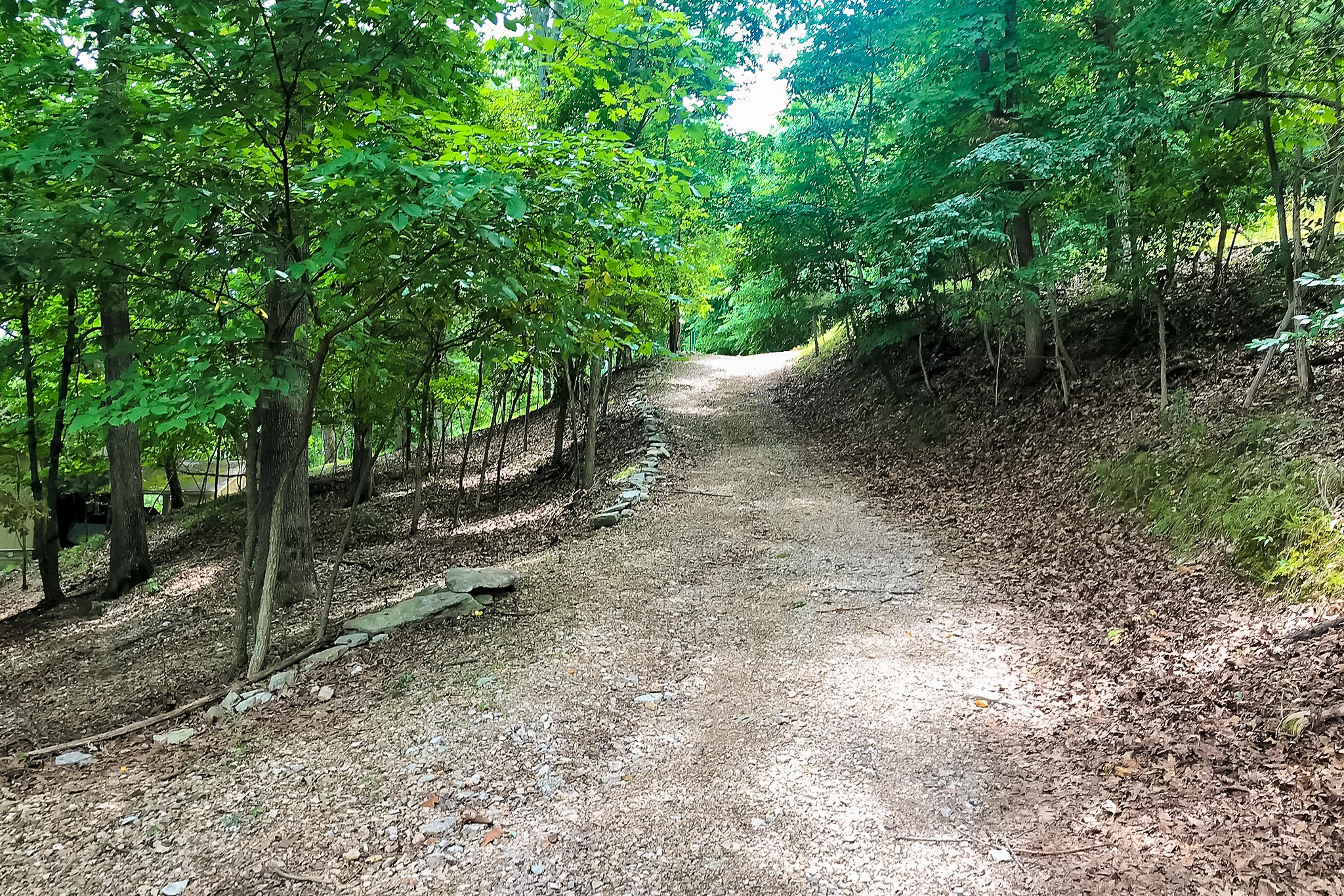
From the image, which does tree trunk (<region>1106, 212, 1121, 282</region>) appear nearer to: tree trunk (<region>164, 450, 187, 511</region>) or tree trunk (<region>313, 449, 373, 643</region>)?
tree trunk (<region>313, 449, 373, 643</region>)

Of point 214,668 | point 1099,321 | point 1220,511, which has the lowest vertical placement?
point 214,668

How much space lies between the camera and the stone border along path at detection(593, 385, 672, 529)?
339 inches

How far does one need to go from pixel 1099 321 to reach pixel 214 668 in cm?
1063

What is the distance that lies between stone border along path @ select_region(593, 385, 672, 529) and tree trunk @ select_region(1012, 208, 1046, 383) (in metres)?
5.45

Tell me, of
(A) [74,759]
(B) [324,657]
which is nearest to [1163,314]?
(B) [324,657]

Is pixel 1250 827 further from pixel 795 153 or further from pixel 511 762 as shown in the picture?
pixel 795 153

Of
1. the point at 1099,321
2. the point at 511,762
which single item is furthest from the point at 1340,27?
the point at 511,762

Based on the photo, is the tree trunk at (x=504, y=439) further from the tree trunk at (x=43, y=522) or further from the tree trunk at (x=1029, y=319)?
the tree trunk at (x=1029, y=319)

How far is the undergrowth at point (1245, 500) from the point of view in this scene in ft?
13.4

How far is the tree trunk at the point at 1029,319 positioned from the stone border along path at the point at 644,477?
17.9 feet

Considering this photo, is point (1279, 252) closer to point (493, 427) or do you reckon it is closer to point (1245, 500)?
point (1245, 500)

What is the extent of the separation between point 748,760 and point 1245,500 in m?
4.05

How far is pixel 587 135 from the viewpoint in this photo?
4.44 metres

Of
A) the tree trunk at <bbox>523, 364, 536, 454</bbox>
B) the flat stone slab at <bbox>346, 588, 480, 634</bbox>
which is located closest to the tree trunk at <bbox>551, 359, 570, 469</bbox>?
the tree trunk at <bbox>523, 364, 536, 454</bbox>
